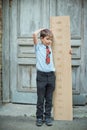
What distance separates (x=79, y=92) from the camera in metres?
8.40

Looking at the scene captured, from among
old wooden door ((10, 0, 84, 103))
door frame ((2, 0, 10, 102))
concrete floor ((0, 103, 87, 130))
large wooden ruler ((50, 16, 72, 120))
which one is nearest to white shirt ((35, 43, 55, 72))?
large wooden ruler ((50, 16, 72, 120))

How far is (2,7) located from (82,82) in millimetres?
2120

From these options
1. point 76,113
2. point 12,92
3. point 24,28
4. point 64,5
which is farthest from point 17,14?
point 76,113

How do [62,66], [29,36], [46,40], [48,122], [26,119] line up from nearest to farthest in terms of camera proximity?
[46,40] → [48,122] → [62,66] → [26,119] → [29,36]

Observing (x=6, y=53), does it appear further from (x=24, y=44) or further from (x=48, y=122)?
(x=48, y=122)

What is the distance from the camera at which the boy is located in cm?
697

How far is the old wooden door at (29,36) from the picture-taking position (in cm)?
830

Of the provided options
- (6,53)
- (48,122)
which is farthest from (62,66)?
(6,53)

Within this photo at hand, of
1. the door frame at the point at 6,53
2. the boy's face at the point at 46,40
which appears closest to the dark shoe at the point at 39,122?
the boy's face at the point at 46,40

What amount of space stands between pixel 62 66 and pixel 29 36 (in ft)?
4.68

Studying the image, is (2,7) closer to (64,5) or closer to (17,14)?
(17,14)

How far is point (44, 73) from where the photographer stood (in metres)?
7.02

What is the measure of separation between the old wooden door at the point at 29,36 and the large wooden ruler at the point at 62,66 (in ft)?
3.54

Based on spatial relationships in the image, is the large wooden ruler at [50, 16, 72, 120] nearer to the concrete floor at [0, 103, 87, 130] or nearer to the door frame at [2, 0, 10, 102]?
the concrete floor at [0, 103, 87, 130]
